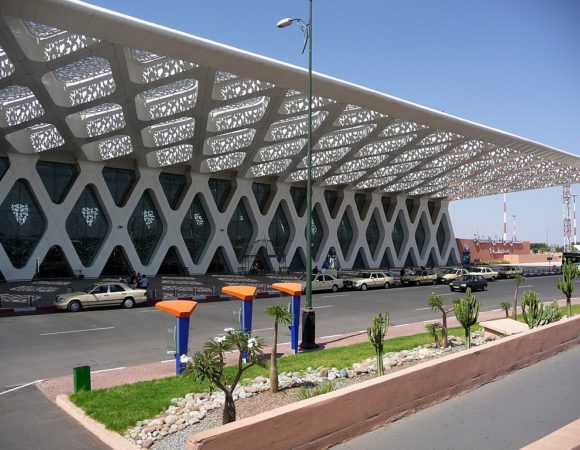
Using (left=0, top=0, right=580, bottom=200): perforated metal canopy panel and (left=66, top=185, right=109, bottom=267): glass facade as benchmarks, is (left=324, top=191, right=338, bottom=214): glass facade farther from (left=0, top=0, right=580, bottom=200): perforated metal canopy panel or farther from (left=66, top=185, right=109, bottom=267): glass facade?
(left=66, top=185, right=109, bottom=267): glass facade

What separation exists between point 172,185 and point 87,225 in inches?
309

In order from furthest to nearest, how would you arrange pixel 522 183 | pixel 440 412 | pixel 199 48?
1. pixel 522 183
2. pixel 199 48
3. pixel 440 412

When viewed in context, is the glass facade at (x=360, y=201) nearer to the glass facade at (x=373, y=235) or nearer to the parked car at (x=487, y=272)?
the glass facade at (x=373, y=235)

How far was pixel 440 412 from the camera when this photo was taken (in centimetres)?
718

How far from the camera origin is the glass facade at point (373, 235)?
57812 mm

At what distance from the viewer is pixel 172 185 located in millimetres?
41531

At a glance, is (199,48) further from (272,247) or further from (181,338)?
(272,247)

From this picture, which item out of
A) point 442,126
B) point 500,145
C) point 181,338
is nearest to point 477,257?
point 500,145

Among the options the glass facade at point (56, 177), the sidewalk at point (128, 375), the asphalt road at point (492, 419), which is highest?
the glass facade at point (56, 177)

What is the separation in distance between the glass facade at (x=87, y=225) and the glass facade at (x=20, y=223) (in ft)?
7.27

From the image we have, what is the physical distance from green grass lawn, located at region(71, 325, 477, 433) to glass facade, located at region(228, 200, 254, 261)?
33.5 meters

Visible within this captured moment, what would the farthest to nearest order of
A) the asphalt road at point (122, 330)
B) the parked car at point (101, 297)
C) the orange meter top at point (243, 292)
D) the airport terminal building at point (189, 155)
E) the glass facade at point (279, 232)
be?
the glass facade at point (279, 232), the parked car at point (101, 297), the airport terminal building at point (189, 155), the orange meter top at point (243, 292), the asphalt road at point (122, 330)

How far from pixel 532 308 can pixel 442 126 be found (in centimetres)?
2331

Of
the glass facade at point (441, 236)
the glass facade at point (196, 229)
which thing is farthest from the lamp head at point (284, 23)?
the glass facade at point (441, 236)
